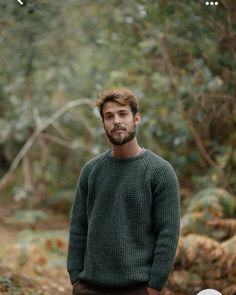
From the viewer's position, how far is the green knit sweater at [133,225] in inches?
116

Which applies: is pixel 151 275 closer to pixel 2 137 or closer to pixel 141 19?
pixel 141 19

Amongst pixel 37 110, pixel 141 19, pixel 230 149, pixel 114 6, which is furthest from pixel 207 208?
pixel 37 110

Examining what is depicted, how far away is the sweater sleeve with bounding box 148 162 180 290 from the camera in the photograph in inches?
115

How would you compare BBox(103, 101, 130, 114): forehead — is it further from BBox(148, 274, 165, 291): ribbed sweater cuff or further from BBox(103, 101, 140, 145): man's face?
BBox(148, 274, 165, 291): ribbed sweater cuff

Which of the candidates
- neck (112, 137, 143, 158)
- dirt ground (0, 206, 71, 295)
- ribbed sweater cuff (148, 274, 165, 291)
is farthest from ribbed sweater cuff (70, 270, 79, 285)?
dirt ground (0, 206, 71, 295)

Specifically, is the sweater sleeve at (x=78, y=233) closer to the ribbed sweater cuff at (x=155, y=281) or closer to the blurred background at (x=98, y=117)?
the ribbed sweater cuff at (x=155, y=281)

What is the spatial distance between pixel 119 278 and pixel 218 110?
4.04 metres

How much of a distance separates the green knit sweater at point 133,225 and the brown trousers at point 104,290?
0.04 m

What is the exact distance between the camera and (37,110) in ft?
31.4

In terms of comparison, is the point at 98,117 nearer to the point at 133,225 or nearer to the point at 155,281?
the point at 133,225

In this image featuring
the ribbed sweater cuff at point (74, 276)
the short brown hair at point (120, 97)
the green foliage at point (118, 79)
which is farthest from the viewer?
the green foliage at point (118, 79)

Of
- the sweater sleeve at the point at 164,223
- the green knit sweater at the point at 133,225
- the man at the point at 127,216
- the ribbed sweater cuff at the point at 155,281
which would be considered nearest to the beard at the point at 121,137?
the man at the point at 127,216

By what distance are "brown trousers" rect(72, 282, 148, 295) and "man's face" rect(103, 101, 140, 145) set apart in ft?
2.37

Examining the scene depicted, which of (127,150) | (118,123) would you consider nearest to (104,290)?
(127,150)
